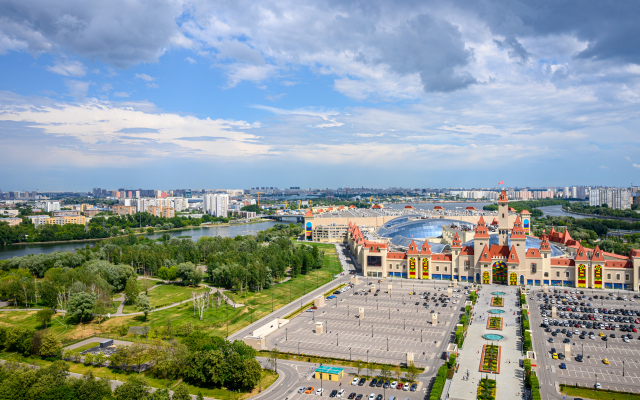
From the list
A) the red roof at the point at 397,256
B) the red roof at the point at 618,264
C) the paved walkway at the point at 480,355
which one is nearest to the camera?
the paved walkway at the point at 480,355

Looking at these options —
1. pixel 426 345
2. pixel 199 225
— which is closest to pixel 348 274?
pixel 426 345

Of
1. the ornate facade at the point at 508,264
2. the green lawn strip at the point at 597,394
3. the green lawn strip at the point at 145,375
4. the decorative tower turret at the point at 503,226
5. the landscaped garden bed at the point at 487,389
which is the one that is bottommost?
the green lawn strip at the point at 145,375

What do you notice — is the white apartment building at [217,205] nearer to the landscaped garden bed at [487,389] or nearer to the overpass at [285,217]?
the overpass at [285,217]

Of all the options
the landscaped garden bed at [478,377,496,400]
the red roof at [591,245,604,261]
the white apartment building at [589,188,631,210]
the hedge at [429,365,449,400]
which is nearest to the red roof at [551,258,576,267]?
the red roof at [591,245,604,261]

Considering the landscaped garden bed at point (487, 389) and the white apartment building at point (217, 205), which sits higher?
the white apartment building at point (217, 205)

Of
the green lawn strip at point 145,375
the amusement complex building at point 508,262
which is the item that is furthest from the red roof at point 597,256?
the green lawn strip at point 145,375

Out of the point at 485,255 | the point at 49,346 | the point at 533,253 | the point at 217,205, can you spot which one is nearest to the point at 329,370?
the point at 49,346

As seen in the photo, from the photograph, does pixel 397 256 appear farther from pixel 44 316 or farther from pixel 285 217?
pixel 285 217
